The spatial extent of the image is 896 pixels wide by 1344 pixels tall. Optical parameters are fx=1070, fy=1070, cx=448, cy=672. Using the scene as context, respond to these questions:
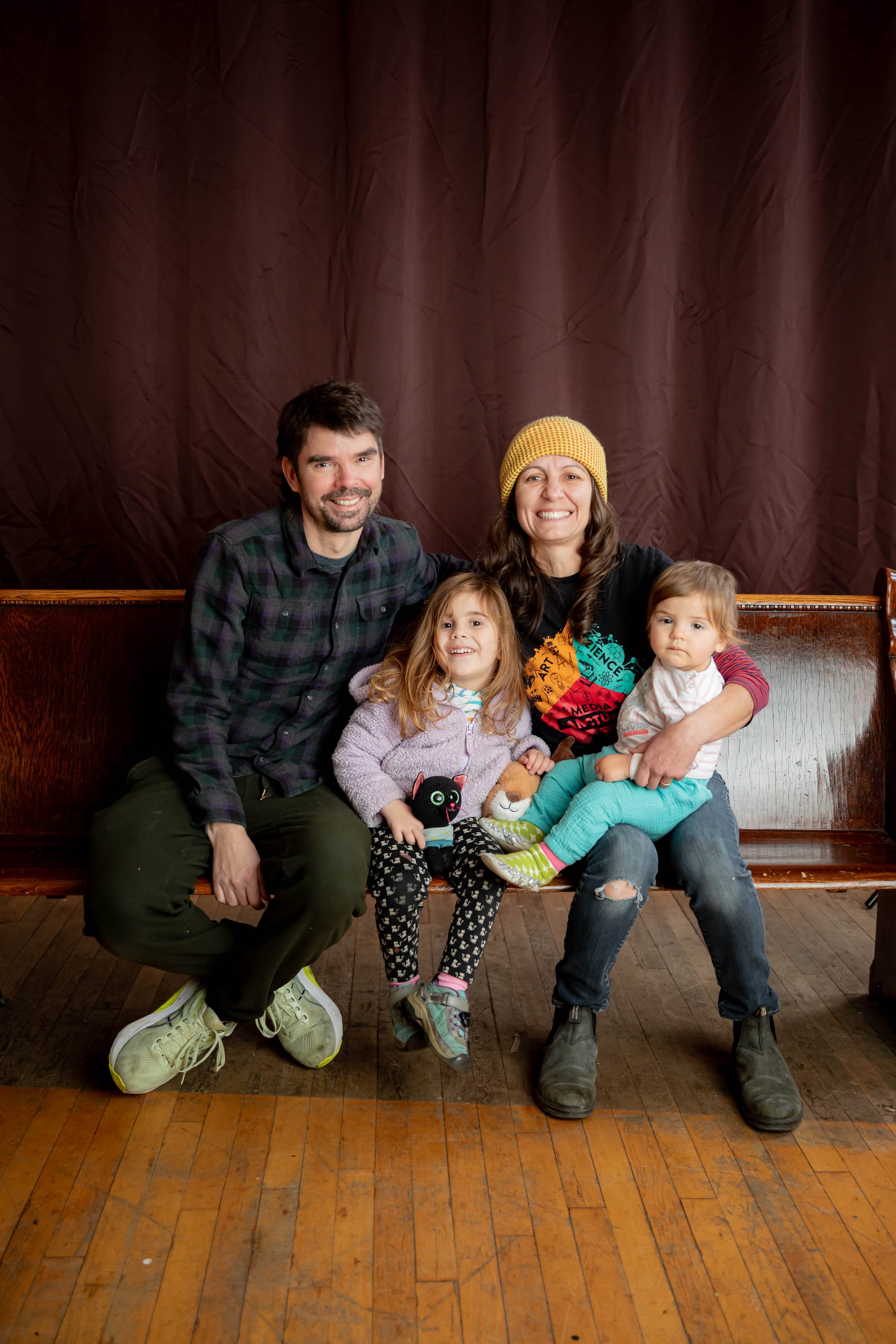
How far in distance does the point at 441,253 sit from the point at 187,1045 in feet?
6.45

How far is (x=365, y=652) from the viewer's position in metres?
2.26

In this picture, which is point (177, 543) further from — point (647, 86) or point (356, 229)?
point (647, 86)

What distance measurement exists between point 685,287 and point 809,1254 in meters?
2.19

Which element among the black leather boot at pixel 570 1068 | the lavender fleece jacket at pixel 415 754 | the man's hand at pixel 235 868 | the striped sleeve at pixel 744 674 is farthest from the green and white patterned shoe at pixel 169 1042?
the striped sleeve at pixel 744 674

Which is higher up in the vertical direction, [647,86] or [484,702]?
[647,86]

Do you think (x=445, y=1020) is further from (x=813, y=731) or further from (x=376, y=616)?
(x=813, y=731)

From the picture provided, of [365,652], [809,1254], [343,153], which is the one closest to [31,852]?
[365,652]

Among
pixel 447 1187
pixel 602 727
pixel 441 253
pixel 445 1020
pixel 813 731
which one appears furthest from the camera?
pixel 441 253

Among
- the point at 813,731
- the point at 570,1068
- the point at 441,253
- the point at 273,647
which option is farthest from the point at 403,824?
the point at 441,253

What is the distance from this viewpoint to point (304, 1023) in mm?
2152

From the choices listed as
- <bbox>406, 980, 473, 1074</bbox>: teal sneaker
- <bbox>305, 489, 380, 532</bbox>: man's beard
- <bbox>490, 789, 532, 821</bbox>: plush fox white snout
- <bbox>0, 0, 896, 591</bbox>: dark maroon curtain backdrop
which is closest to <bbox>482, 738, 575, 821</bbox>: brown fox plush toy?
<bbox>490, 789, 532, 821</bbox>: plush fox white snout

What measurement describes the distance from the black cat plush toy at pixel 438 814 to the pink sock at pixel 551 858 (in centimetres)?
18

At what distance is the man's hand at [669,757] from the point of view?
203 centimetres

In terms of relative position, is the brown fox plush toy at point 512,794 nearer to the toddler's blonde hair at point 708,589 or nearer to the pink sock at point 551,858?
the pink sock at point 551,858
